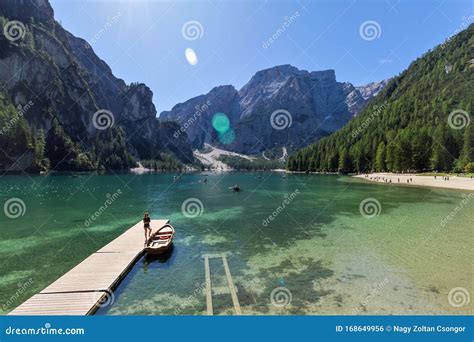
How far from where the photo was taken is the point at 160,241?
26.6 meters

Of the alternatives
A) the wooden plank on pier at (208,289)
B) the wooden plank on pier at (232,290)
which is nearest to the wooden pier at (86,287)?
the wooden plank on pier at (208,289)

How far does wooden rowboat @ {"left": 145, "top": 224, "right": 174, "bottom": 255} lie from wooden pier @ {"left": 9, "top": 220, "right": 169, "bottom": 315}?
0.85m

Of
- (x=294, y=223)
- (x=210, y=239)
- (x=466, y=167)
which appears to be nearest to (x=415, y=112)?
(x=466, y=167)

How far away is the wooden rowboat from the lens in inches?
951

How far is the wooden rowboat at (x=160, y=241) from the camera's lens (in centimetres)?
2415

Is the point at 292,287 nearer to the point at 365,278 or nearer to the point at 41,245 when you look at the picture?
the point at 365,278

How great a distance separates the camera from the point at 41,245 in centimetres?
2766

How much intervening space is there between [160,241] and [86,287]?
10607 mm

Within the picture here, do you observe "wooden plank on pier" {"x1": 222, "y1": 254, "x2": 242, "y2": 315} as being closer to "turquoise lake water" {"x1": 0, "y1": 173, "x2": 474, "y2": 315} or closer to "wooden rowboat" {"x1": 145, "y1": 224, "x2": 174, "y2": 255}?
"turquoise lake water" {"x1": 0, "y1": 173, "x2": 474, "y2": 315}

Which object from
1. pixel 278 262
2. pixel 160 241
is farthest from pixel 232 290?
pixel 160 241

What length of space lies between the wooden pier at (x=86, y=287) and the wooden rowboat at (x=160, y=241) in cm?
85

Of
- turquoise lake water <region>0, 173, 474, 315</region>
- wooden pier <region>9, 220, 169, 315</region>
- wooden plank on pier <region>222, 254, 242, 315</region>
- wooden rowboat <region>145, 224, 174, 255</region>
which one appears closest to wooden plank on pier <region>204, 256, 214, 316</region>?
turquoise lake water <region>0, 173, 474, 315</region>

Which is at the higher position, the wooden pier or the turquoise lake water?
the wooden pier

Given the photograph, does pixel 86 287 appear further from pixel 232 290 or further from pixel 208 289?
pixel 232 290
